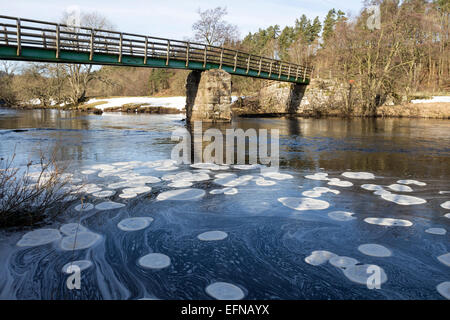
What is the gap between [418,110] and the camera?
26500 millimetres

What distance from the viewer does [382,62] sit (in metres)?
28.4

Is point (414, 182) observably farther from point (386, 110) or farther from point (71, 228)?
point (386, 110)

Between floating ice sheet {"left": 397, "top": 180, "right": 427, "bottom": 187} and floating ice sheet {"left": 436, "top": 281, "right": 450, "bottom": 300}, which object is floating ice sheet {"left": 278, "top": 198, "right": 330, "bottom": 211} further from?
floating ice sheet {"left": 397, "top": 180, "right": 427, "bottom": 187}

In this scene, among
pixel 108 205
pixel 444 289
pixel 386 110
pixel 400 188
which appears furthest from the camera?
pixel 386 110

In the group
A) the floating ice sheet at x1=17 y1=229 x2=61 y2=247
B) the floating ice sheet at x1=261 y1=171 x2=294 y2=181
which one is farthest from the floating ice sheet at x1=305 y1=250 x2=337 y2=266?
the floating ice sheet at x1=261 y1=171 x2=294 y2=181

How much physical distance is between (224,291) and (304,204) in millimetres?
2142

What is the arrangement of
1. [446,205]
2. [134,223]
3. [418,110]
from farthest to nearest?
[418,110] → [446,205] → [134,223]

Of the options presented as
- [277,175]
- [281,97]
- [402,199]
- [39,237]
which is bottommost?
[39,237]

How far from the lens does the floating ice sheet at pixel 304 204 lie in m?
3.96

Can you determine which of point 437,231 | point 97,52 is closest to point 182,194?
point 437,231

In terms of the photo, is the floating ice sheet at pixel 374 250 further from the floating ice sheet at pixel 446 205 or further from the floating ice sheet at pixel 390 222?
the floating ice sheet at pixel 446 205

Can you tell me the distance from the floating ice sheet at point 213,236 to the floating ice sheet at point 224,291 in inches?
29.9

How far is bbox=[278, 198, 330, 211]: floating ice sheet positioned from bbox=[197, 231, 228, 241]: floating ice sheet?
1.18 metres
